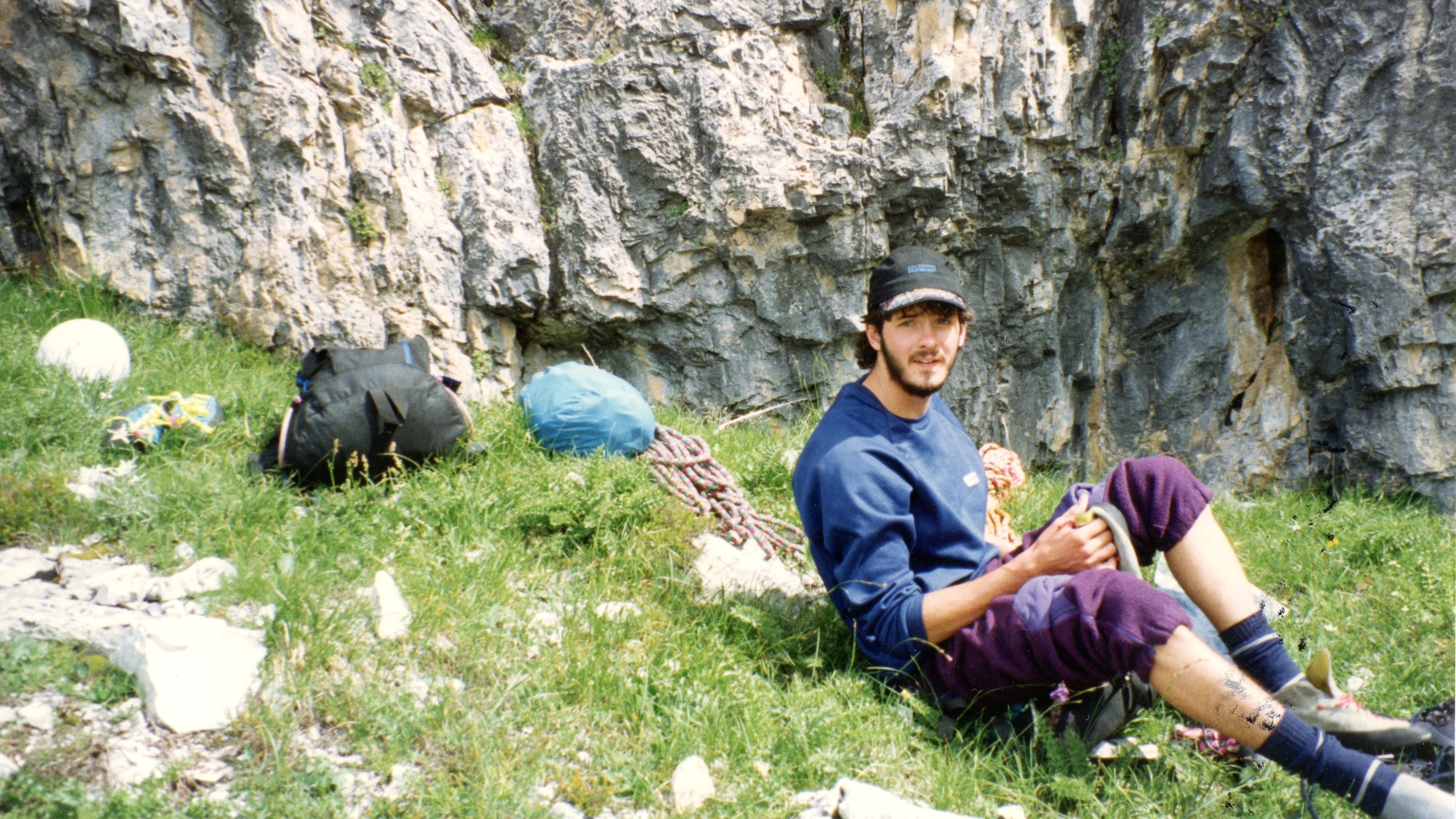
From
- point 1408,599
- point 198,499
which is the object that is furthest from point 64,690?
point 1408,599

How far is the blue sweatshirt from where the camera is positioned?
9.57ft

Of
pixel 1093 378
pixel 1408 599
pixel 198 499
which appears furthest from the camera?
pixel 1093 378

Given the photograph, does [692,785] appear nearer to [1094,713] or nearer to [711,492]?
[1094,713]

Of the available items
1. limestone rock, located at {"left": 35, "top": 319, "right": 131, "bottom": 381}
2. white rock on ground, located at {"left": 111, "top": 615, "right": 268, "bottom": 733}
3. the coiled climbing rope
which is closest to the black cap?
the coiled climbing rope

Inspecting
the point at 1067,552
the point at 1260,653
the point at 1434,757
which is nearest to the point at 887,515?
the point at 1067,552

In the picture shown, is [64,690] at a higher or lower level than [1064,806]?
higher

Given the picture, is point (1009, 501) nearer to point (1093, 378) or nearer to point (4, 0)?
point (1093, 378)

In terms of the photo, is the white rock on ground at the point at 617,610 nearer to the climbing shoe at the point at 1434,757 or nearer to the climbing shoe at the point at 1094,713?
the climbing shoe at the point at 1094,713

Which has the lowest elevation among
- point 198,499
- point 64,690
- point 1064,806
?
point 1064,806

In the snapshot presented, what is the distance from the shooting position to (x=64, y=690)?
2.53m

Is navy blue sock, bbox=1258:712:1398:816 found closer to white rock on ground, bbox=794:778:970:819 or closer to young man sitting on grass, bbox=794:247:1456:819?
young man sitting on grass, bbox=794:247:1456:819

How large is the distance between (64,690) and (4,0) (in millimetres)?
4815

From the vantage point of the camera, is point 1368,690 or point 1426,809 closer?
point 1426,809

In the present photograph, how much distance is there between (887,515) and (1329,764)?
1369 mm
